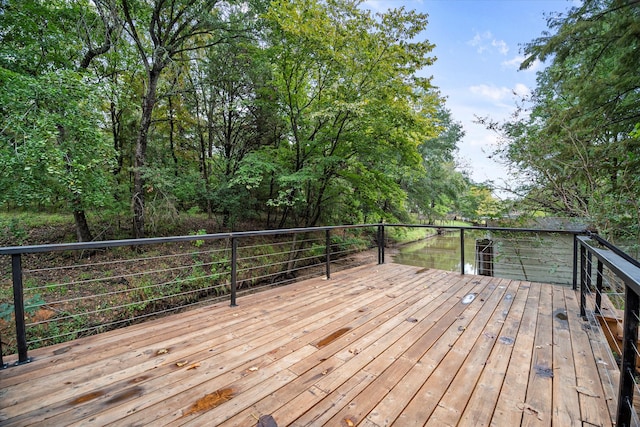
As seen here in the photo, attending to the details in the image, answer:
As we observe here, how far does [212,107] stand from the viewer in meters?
7.74

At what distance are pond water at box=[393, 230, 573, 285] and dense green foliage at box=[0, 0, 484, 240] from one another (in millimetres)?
2790

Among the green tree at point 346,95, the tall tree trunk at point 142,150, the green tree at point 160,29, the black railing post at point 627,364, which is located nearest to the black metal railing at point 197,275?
the black railing post at point 627,364

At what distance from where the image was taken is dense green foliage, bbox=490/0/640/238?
134 inches

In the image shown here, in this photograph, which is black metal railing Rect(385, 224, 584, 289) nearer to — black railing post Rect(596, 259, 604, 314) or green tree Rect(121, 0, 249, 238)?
black railing post Rect(596, 259, 604, 314)

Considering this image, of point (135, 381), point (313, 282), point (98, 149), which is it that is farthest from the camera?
point (98, 149)

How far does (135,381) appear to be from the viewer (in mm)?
1542

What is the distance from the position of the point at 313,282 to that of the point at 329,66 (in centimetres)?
461

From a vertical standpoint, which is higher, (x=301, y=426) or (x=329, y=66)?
(x=329, y=66)

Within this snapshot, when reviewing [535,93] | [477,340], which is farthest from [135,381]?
[535,93]

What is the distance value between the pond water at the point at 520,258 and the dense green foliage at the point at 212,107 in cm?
279

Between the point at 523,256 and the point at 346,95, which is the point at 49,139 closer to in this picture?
the point at 346,95

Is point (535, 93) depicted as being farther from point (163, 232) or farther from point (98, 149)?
point (163, 232)

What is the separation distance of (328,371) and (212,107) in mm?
7959

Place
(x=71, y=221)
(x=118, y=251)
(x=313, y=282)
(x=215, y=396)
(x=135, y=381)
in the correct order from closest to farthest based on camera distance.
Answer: (x=215, y=396)
(x=135, y=381)
(x=313, y=282)
(x=118, y=251)
(x=71, y=221)
